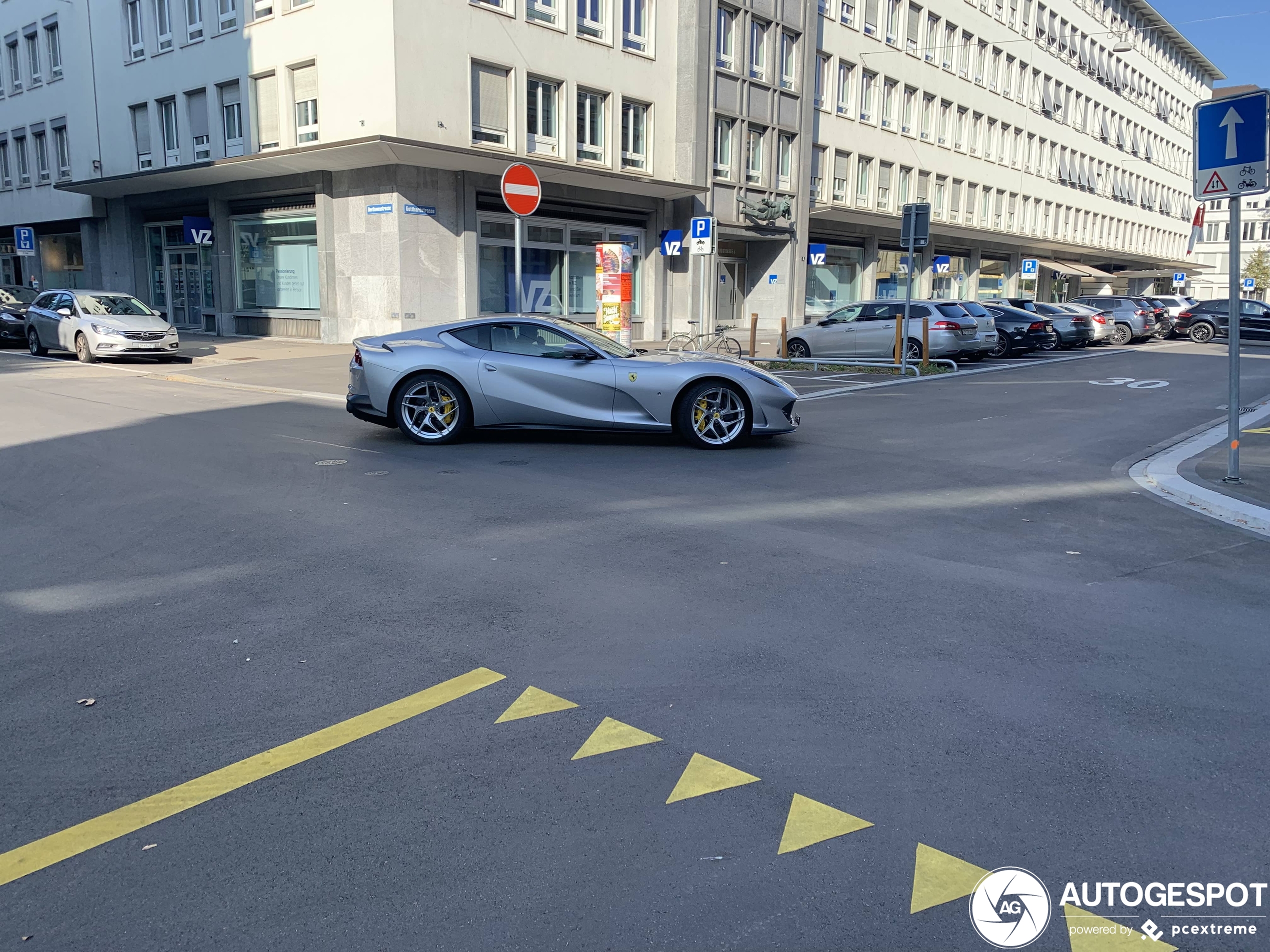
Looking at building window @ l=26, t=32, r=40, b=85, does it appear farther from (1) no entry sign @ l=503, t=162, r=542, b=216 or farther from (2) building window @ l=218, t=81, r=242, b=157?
(1) no entry sign @ l=503, t=162, r=542, b=216

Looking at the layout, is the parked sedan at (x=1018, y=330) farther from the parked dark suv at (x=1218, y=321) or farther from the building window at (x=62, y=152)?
the building window at (x=62, y=152)

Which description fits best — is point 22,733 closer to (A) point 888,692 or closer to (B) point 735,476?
(A) point 888,692

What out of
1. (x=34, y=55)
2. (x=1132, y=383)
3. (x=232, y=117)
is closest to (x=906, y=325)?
(x=1132, y=383)

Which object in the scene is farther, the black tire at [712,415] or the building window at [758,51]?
the building window at [758,51]

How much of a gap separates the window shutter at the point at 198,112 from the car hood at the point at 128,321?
1011 cm

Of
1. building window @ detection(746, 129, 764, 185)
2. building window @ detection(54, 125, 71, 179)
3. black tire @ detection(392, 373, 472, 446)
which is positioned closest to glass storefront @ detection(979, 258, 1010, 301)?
building window @ detection(746, 129, 764, 185)

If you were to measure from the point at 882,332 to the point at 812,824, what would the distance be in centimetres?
2099

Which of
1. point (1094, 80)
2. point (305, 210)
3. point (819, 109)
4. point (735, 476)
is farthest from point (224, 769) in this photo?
point (1094, 80)

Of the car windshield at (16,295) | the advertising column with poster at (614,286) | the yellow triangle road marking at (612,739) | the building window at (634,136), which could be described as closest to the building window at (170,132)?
the car windshield at (16,295)

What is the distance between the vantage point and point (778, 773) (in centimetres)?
342

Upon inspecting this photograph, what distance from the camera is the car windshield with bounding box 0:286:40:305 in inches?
1009

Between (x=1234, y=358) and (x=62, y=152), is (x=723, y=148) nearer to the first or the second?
(x=62, y=152)

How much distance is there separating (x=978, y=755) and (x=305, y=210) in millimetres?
27216

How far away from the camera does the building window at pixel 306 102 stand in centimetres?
2592
